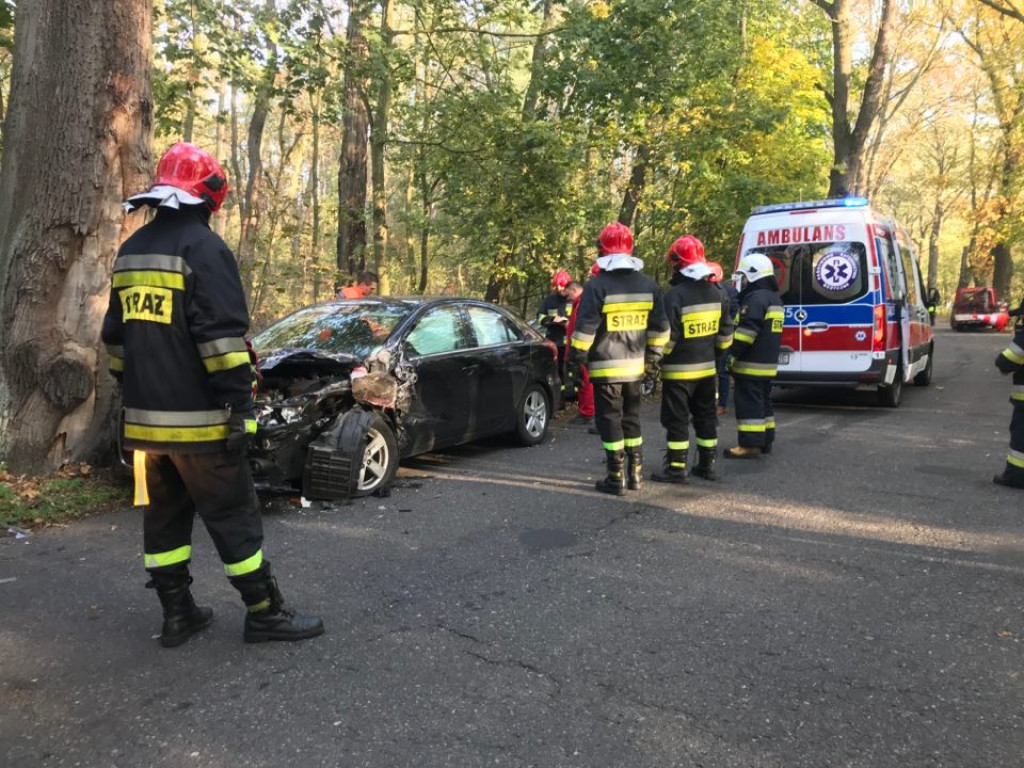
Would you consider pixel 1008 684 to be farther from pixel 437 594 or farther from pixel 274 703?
pixel 274 703

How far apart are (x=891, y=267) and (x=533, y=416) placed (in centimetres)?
539

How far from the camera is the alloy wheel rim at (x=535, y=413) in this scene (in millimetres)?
7844

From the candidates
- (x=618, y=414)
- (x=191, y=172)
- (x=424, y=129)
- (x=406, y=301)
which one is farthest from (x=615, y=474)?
(x=424, y=129)

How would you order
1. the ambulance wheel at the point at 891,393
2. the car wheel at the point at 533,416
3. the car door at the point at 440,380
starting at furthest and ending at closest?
the ambulance wheel at the point at 891,393 → the car wheel at the point at 533,416 → the car door at the point at 440,380

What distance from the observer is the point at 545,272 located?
13.5 m

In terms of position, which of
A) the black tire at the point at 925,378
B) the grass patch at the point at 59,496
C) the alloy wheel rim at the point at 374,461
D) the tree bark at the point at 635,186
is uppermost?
the tree bark at the point at 635,186

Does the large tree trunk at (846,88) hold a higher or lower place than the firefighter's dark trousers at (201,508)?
higher

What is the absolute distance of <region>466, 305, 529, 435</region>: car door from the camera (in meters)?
7.07

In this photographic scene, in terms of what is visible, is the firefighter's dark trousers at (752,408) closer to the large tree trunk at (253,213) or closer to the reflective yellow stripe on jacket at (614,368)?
the reflective yellow stripe on jacket at (614,368)

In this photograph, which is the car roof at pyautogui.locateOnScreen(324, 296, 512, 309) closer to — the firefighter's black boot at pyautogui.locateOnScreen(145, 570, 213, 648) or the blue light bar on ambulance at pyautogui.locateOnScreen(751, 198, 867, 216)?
the firefighter's black boot at pyautogui.locateOnScreen(145, 570, 213, 648)

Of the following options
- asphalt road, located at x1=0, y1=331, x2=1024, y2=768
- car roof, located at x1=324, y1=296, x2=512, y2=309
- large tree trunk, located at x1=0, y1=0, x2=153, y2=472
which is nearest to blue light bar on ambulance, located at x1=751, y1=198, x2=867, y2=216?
asphalt road, located at x1=0, y1=331, x2=1024, y2=768

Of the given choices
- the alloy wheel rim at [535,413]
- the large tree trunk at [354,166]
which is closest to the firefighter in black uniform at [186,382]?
the alloy wheel rim at [535,413]

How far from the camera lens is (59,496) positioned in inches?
207

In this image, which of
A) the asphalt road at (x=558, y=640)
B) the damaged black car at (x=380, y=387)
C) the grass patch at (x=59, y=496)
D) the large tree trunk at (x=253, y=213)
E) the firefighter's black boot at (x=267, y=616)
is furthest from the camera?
the large tree trunk at (x=253, y=213)
